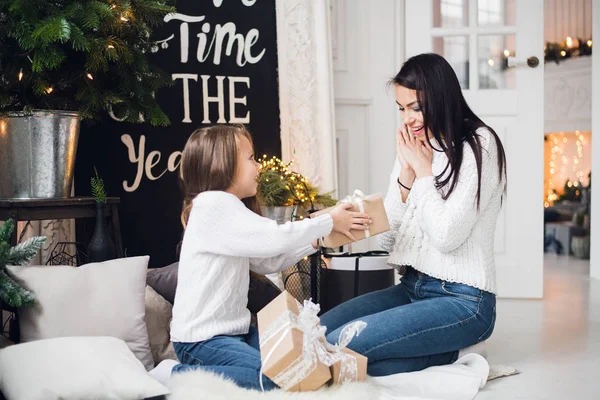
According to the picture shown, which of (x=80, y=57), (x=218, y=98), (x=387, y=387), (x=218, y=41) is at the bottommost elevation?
(x=387, y=387)

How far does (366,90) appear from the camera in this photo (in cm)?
404

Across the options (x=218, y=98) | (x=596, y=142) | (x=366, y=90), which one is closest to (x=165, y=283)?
(x=218, y=98)

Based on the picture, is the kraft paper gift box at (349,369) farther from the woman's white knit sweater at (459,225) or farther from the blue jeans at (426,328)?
the woman's white knit sweater at (459,225)

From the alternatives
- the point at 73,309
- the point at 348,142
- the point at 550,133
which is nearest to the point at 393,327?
the point at 73,309

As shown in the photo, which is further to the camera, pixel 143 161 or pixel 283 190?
pixel 143 161

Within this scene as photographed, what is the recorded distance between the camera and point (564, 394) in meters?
2.19

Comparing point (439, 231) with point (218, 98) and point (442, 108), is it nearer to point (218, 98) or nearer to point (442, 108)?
point (442, 108)

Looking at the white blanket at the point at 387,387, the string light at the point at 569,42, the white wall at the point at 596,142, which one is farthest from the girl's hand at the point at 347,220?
the string light at the point at 569,42

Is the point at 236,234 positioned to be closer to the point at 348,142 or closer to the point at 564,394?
the point at 564,394

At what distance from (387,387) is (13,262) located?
1.16m

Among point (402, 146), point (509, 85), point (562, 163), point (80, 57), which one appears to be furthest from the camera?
point (562, 163)

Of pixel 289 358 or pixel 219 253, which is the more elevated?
pixel 219 253

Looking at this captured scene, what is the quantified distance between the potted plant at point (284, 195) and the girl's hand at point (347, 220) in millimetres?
873

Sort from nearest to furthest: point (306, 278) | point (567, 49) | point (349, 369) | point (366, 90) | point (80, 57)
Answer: point (349, 369), point (80, 57), point (306, 278), point (366, 90), point (567, 49)
